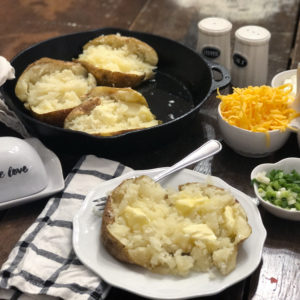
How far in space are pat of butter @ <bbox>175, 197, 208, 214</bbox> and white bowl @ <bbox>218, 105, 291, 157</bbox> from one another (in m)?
0.37

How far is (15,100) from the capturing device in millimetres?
1846

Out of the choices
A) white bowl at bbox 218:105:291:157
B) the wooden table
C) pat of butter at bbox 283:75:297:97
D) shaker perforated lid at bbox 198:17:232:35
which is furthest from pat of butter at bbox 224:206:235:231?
shaker perforated lid at bbox 198:17:232:35

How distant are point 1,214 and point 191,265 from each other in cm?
62

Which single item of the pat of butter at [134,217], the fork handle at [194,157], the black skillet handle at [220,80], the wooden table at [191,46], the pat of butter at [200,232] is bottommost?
the wooden table at [191,46]

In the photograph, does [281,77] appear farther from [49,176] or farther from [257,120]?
[49,176]

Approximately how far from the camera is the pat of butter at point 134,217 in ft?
4.06

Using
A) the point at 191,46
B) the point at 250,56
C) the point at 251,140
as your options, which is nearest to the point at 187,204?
the point at 251,140

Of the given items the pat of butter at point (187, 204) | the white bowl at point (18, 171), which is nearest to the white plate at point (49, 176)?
the white bowl at point (18, 171)

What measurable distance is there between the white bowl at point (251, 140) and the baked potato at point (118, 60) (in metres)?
0.46

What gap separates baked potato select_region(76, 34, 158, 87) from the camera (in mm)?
1901

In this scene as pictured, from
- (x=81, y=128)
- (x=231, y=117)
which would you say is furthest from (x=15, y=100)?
(x=231, y=117)

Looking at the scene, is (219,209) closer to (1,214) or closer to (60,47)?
(1,214)

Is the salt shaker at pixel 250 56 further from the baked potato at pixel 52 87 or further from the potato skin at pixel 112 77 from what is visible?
the baked potato at pixel 52 87

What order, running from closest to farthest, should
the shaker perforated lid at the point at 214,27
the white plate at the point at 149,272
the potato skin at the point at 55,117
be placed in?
the white plate at the point at 149,272 < the potato skin at the point at 55,117 < the shaker perforated lid at the point at 214,27
